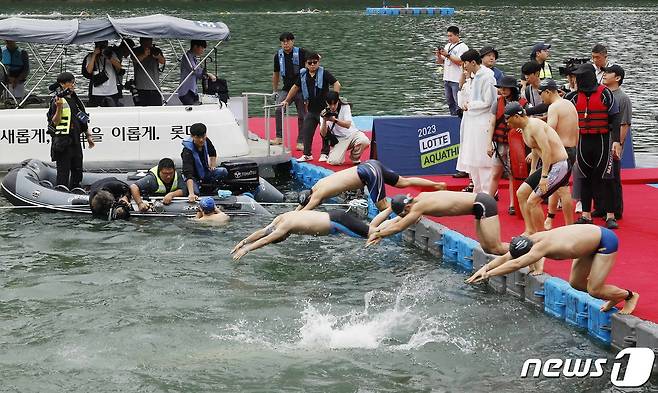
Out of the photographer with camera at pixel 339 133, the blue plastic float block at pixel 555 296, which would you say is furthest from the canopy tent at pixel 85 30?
the blue plastic float block at pixel 555 296

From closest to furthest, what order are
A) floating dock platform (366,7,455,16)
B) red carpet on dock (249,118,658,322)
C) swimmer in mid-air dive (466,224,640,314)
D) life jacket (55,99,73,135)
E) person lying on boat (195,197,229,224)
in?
swimmer in mid-air dive (466,224,640,314) < red carpet on dock (249,118,658,322) < person lying on boat (195,197,229,224) < life jacket (55,99,73,135) < floating dock platform (366,7,455,16)

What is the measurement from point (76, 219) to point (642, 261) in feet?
28.0

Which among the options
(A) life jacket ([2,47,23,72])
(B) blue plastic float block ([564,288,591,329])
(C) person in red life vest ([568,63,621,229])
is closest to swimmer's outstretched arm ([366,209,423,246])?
(B) blue plastic float block ([564,288,591,329])

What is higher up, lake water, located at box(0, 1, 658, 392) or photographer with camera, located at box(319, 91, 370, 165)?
photographer with camera, located at box(319, 91, 370, 165)

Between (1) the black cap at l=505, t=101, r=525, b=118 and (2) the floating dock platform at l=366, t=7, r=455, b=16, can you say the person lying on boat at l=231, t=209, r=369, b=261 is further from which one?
(2) the floating dock platform at l=366, t=7, r=455, b=16

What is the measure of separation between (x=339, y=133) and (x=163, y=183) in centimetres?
339

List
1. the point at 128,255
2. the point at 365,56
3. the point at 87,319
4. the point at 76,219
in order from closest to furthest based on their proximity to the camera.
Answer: the point at 87,319
the point at 128,255
the point at 76,219
the point at 365,56

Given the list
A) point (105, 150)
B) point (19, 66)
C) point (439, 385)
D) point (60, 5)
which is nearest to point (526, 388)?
point (439, 385)

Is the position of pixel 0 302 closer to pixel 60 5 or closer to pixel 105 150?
pixel 105 150

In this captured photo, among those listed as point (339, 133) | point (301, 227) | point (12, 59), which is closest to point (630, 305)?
point (301, 227)

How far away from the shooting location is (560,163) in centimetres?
1295

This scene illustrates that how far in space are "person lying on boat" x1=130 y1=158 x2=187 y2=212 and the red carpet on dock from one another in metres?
3.01

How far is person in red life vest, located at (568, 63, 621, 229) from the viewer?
556 inches

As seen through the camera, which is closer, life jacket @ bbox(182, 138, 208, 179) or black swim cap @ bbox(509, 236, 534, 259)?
black swim cap @ bbox(509, 236, 534, 259)
